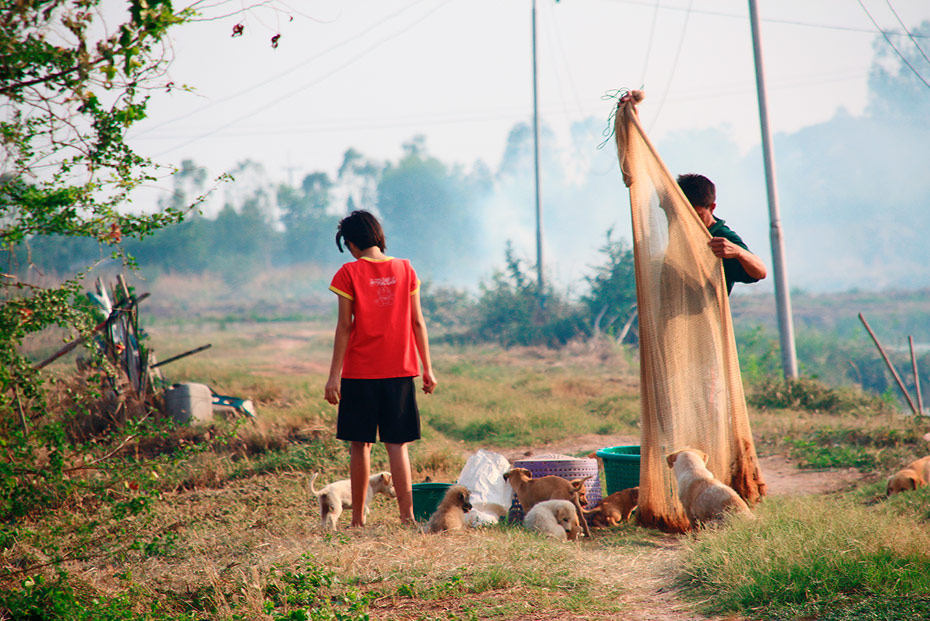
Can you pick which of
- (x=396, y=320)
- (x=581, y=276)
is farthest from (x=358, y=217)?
(x=581, y=276)

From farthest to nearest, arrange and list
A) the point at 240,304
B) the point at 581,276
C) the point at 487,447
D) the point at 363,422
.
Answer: the point at 240,304, the point at 581,276, the point at 487,447, the point at 363,422

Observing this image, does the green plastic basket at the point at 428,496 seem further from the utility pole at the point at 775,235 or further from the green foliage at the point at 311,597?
the utility pole at the point at 775,235

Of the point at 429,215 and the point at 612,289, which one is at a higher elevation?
the point at 429,215

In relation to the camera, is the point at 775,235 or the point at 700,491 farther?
the point at 775,235

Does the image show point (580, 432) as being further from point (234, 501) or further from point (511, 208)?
point (511, 208)

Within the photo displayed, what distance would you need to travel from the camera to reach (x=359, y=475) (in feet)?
15.2

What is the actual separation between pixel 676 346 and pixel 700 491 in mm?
935

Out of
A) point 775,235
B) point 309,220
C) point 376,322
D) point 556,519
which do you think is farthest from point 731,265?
point 309,220

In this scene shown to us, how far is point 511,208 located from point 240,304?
1672 inches

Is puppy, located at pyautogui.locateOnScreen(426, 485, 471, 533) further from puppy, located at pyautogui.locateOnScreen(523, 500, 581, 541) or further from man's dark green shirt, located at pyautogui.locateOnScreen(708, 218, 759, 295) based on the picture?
man's dark green shirt, located at pyautogui.locateOnScreen(708, 218, 759, 295)

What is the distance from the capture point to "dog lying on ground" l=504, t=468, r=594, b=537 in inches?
182

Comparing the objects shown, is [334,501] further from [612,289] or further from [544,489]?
[612,289]

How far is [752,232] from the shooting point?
82500 mm

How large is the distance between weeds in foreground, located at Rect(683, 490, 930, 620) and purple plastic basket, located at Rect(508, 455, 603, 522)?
127 cm
